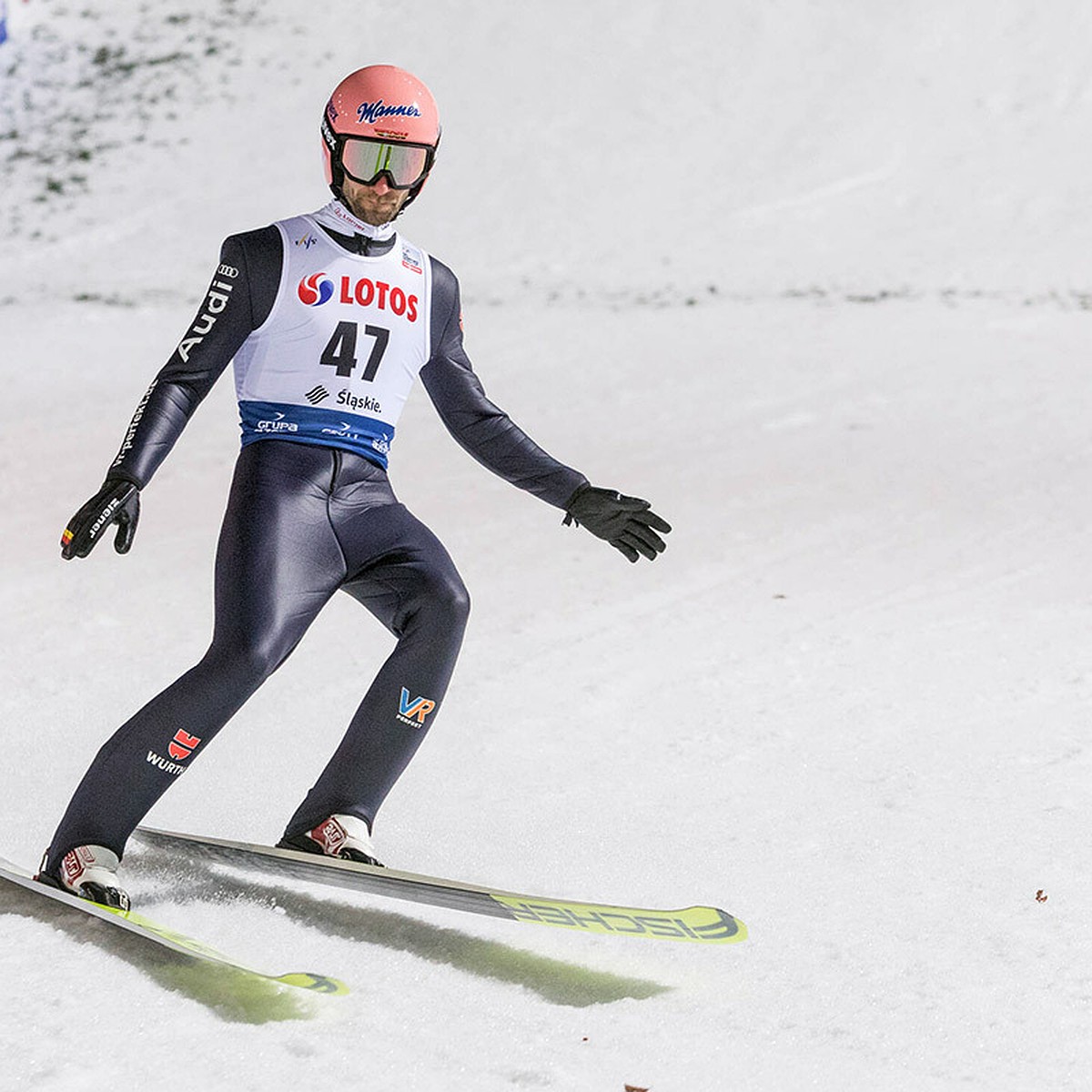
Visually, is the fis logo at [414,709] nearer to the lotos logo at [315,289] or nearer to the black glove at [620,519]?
the black glove at [620,519]

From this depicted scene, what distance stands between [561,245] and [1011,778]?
1004 cm

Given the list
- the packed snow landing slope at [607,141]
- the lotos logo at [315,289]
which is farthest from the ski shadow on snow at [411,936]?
the packed snow landing slope at [607,141]

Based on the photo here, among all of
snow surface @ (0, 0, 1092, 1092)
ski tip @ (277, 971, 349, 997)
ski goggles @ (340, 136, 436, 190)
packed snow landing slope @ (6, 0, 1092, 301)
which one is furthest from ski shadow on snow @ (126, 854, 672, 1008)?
packed snow landing slope @ (6, 0, 1092, 301)

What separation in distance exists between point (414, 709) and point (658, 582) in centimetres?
311

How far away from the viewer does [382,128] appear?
3.61 m

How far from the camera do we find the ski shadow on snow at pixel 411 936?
324cm

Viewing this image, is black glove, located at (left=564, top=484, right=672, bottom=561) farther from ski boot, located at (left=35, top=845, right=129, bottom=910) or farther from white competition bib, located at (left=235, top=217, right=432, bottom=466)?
ski boot, located at (left=35, top=845, right=129, bottom=910)

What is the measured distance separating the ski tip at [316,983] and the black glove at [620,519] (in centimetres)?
137

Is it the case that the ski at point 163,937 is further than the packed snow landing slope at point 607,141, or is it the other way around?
the packed snow landing slope at point 607,141

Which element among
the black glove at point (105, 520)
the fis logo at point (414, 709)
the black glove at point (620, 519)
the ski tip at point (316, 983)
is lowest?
the ski tip at point (316, 983)

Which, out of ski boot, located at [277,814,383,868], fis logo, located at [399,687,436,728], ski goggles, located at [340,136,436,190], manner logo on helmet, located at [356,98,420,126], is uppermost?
manner logo on helmet, located at [356,98,420,126]

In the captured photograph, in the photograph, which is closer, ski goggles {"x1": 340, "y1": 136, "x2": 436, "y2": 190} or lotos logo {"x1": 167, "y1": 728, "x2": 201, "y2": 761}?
lotos logo {"x1": 167, "y1": 728, "x2": 201, "y2": 761}

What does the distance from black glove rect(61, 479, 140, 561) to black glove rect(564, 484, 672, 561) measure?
111 cm

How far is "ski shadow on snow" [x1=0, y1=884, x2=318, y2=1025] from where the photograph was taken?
301 cm
